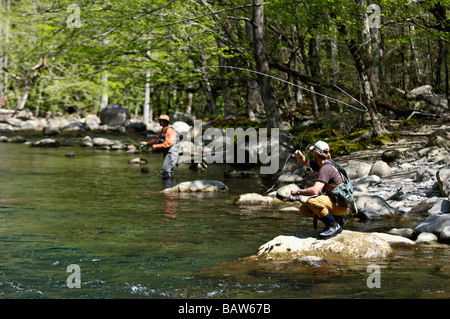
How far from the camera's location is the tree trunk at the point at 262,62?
1477 centimetres

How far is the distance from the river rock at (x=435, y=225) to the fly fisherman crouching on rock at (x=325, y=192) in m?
1.41

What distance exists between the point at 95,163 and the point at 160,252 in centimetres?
1086

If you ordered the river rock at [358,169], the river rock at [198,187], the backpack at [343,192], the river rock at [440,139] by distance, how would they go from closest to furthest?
the backpack at [343,192]
the river rock at [198,187]
the river rock at [358,169]
the river rock at [440,139]

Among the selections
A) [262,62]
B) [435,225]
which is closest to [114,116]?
[262,62]

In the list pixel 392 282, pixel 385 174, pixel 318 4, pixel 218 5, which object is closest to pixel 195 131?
pixel 218 5

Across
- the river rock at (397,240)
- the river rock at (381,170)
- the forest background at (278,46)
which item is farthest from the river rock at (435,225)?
the river rock at (381,170)

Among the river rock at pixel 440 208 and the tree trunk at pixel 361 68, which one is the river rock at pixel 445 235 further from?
the tree trunk at pixel 361 68

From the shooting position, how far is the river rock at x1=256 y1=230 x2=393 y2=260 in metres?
5.85

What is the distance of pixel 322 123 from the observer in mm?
17359

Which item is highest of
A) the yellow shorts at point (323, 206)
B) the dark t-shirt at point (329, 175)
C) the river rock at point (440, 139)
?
the river rock at point (440, 139)

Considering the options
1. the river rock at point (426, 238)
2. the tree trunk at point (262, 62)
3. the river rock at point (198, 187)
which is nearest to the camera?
the river rock at point (426, 238)

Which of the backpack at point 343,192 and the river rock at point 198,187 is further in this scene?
the river rock at point 198,187

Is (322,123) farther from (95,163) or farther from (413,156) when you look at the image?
(95,163)

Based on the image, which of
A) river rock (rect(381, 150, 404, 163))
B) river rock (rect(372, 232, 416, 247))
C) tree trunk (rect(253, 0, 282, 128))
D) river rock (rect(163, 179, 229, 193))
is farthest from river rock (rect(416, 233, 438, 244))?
tree trunk (rect(253, 0, 282, 128))
